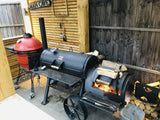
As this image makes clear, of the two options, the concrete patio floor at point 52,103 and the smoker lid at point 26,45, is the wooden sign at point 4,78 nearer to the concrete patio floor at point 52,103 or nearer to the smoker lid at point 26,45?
the concrete patio floor at point 52,103

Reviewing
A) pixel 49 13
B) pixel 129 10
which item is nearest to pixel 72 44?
pixel 49 13

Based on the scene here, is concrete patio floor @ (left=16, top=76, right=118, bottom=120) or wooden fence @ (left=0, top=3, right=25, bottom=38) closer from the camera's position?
concrete patio floor @ (left=16, top=76, right=118, bottom=120)

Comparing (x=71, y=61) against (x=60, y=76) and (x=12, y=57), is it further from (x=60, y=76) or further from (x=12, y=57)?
(x=12, y=57)

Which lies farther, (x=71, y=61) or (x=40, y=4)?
(x=40, y=4)

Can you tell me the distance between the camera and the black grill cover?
2.78 metres

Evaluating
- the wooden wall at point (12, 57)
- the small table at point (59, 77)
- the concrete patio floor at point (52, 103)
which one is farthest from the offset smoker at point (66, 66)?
the wooden wall at point (12, 57)

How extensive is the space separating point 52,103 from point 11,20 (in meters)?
3.70

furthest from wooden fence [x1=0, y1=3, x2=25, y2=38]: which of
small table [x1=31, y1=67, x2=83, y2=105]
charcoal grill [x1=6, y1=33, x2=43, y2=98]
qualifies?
small table [x1=31, y1=67, x2=83, y2=105]

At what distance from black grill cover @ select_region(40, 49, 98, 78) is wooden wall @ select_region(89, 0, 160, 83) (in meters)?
0.74

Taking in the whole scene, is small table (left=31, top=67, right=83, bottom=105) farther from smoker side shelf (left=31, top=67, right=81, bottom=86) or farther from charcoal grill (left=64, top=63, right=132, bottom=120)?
charcoal grill (left=64, top=63, right=132, bottom=120)

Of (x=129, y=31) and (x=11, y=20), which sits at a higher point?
(x=11, y=20)

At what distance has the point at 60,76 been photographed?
9.48 ft

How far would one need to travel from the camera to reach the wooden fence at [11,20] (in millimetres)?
4753

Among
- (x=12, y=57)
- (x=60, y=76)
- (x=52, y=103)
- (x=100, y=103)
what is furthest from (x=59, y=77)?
(x=12, y=57)
